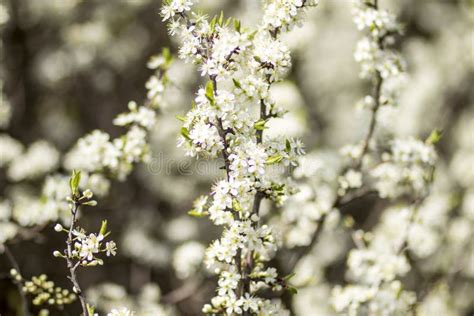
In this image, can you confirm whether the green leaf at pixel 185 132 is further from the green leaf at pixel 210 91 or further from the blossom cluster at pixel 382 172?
the blossom cluster at pixel 382 172

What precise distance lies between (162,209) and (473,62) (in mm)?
4759

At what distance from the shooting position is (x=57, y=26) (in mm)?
7566

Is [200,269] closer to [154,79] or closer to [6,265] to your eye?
[154,79]

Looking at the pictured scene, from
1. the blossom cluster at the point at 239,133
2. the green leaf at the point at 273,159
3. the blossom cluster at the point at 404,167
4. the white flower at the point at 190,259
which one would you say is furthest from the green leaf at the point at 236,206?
the white flower at the point at 190,259

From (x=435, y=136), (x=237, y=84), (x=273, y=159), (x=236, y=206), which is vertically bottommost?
(x=236, y=206)

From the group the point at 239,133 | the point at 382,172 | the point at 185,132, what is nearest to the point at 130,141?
the point at 185,132

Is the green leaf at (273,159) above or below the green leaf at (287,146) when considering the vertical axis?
below

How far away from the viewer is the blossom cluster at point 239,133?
2.61 m

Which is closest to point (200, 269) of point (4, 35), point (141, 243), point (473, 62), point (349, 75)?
point (141, 243)

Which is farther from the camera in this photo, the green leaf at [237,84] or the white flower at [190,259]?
the white flower at [190,259]

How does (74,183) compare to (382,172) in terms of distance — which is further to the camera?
(382,172)

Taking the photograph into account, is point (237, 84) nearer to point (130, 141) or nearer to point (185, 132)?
point (185, 132)

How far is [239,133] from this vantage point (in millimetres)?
2668

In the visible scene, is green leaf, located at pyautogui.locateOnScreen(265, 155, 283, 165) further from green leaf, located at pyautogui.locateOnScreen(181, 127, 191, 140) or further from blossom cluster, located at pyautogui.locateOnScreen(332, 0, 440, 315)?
blossom cluster, located at pyautogui.locateOnScreen(332, 0, 440, 315)
